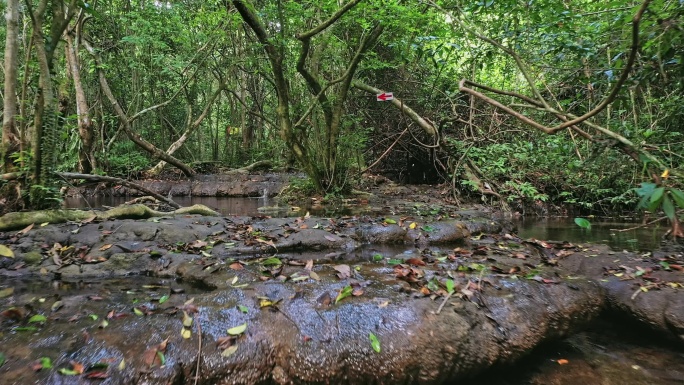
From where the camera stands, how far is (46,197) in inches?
209

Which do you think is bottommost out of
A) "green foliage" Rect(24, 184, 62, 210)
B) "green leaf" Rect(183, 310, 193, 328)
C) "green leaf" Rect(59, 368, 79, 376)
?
"green leaf" Rect(59, 368, 79, 376)

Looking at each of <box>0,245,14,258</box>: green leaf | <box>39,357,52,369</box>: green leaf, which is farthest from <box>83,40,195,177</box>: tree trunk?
<box>39,357,52,369</box>: green leaf

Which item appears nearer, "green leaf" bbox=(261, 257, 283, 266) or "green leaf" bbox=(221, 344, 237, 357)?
"green leaf" bbox=(221, 344, 237, 357)

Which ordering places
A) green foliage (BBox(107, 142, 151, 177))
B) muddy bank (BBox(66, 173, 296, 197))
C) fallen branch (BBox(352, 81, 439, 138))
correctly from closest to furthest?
1. fallen branch (BBox(352, 81, 439, 138))
2. muddy bank (BBox(66, 173, 296, 197))
3. green foliage (BBox(107, 142, 151, 177))

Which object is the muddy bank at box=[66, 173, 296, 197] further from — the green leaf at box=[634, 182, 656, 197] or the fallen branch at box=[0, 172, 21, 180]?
the green leaf at box=[634, 182, 656, 197]

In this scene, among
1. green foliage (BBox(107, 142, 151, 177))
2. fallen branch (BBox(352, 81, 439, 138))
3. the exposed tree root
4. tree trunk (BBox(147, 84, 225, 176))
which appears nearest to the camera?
fallen branch (BBox(352, 81, 439, 138))

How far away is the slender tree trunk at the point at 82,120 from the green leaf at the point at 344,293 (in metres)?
11.6

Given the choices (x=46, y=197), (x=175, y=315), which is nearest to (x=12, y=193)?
(x=46, y=197)

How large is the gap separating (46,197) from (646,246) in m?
8.25

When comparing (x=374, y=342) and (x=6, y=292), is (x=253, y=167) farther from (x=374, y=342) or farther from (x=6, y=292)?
(x=374, y=342)

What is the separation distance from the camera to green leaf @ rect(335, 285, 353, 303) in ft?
9.91

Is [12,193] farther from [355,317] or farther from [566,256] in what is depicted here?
[566,256]

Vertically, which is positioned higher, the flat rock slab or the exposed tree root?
the exposed tree root

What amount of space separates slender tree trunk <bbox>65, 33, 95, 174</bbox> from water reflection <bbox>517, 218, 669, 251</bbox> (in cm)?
1214
